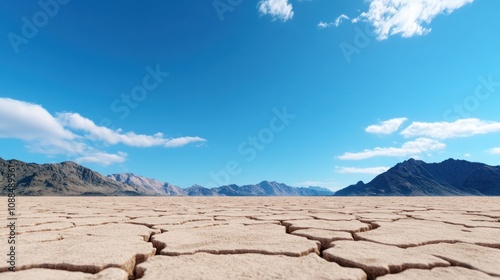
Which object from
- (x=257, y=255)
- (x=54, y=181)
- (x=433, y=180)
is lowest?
(x=257, y=255)

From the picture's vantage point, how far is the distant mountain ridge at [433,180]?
81438mm

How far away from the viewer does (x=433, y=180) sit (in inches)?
3551

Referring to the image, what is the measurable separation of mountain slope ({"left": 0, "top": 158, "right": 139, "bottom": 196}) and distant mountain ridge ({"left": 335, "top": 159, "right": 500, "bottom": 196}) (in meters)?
66.1

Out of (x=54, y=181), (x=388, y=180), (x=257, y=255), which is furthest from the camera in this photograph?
(x=388, y=180)

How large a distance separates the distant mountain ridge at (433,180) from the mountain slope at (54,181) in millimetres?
66119

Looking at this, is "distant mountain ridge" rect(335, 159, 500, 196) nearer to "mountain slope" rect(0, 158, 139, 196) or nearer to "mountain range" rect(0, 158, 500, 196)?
"mountain range" rect(0, 158, 500, 196)

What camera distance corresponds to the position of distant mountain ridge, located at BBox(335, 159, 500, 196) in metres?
81.4

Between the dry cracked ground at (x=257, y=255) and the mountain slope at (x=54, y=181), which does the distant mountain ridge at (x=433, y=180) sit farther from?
the dry cracked ground at (x=257, y=255)

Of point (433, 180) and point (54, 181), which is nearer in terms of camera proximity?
point (54, 181)

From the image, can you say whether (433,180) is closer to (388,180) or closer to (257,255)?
(388,180)

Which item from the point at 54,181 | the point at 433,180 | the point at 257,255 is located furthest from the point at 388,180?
the point at 257,255

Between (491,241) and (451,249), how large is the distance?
0.37 meters

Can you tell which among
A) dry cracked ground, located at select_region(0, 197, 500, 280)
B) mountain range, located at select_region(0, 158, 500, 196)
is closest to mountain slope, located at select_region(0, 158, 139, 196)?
mountain range, located at select_region(0, 158, 500, 196)

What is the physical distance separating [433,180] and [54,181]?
9875 centimetres
